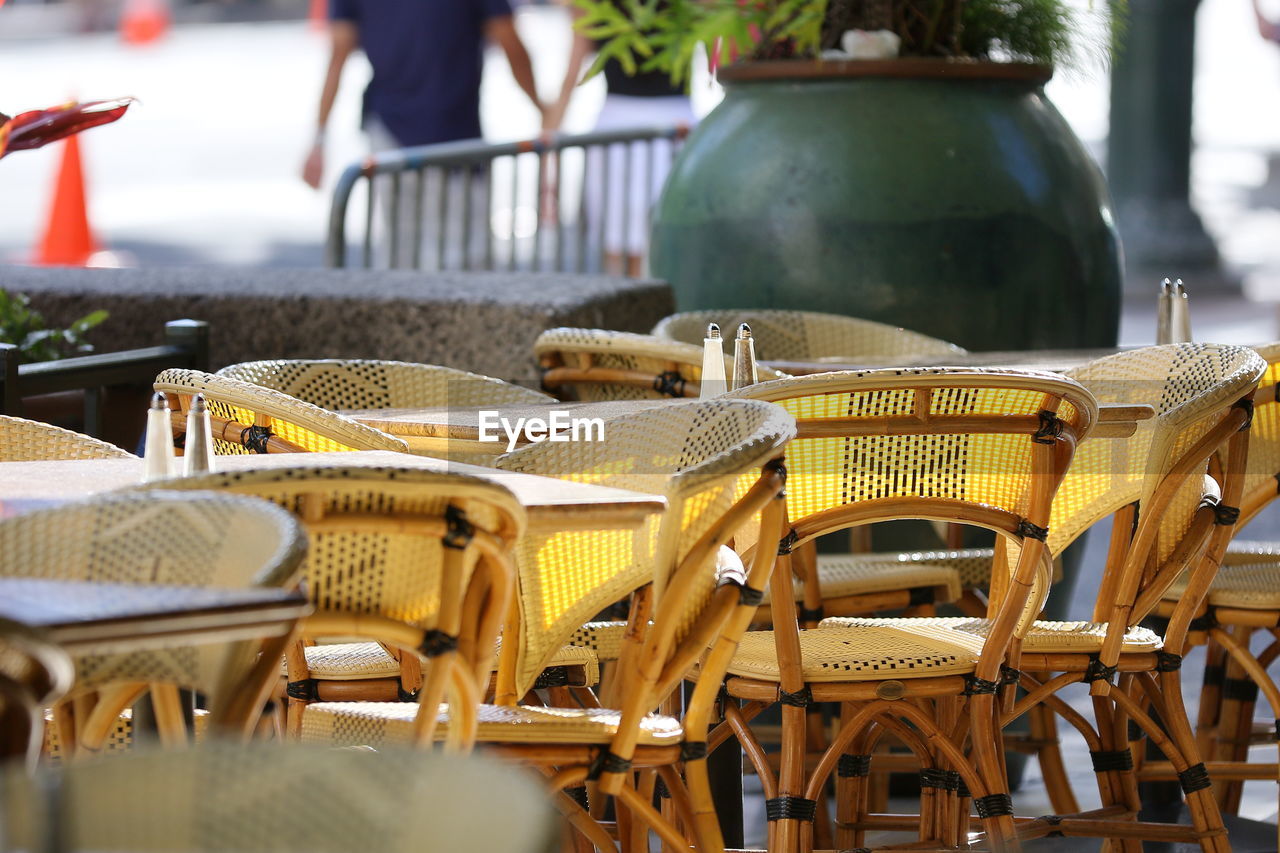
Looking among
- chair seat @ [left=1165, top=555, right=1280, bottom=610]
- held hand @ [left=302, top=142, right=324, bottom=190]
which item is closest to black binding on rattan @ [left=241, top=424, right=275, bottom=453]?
chair seat @ [left=1165, top=555, right=1280, bottom=610]

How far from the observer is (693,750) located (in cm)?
234

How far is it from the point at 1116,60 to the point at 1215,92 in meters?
18.4

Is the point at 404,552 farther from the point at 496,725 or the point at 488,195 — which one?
the point at 488,195

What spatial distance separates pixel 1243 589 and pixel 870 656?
0.95m

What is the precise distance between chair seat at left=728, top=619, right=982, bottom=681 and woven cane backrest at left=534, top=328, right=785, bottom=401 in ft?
2.16

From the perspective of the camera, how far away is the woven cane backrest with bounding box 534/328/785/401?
3439mm

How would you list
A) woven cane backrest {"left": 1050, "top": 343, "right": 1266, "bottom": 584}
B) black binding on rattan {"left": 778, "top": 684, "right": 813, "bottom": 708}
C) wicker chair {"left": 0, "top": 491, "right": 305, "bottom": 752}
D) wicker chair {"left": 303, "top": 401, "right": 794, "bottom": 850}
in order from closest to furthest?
wicker chair {"left": 0, "top": 491, "right": 305, "bottom": 752}
wicker chair {"left": 303, "top": 401, "right": 794, "bottom": 850}
black binding on rattan {"left": 778, "top": 684, "right": 813, "bottom": 708}
woven cane backrest {"left": 1050, "top": 343, "right": 1266, "bottom": 584}

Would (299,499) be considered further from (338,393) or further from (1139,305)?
(1139,305)

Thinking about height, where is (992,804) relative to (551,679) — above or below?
below

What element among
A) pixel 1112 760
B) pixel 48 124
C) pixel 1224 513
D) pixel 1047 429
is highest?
pixel 48 124

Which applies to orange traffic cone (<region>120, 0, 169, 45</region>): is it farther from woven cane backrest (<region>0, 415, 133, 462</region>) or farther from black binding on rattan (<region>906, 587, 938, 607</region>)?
woven cane backrest (<region>0, 415, 133, 462</region>)

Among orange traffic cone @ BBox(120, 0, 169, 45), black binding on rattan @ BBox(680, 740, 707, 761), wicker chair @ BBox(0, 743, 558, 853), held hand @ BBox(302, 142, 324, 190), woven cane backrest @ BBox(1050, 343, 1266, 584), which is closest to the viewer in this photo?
wicker chair @ BBox(0, 743, 558, 853)

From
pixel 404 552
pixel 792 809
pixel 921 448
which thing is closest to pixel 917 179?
pixel 921 448

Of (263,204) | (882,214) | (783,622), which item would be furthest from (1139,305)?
(783,622)
